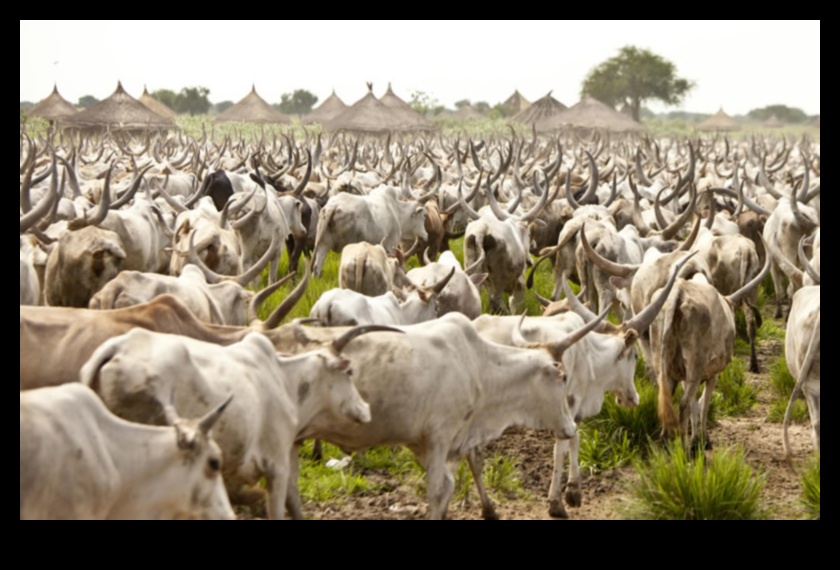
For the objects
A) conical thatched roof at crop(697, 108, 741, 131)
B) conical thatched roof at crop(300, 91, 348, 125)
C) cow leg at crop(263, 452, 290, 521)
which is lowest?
cow leg at crop(263, 452, 290, 521)

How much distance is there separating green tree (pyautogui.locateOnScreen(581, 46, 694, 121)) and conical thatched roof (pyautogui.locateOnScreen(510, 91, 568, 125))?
82.4 ft

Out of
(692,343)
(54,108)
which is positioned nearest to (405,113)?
(54,108)

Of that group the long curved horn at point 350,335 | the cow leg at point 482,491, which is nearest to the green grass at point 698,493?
the cow leg at point 482,491

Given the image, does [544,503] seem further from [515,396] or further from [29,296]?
[29,296]

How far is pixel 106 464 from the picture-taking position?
3.84m

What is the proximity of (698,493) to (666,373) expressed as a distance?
5.07 ft

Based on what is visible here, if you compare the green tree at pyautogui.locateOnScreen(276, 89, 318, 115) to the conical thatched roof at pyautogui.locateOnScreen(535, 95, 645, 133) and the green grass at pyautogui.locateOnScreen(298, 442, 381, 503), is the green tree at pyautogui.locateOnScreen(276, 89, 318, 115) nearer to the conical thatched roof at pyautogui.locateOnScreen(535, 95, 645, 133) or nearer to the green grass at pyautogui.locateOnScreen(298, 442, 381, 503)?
the conical thatched roof at pyautogui.locateOnScreen(535, 95, 645, 133)

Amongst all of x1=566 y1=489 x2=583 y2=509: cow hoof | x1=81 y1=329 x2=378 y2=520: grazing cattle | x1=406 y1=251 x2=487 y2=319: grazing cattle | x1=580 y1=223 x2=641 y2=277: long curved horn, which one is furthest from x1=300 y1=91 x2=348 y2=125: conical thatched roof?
x1=81 y1=329 x2=378 y2=520: grazing cattle

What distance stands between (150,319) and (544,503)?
2.86 metres

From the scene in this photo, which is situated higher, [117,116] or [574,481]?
[117,116]

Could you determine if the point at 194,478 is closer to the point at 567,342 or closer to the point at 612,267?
the point at 567,342

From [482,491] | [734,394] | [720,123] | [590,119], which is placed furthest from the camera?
→ [720,123]

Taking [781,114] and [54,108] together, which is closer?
[54,108]

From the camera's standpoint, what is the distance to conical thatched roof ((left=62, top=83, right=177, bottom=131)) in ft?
132
